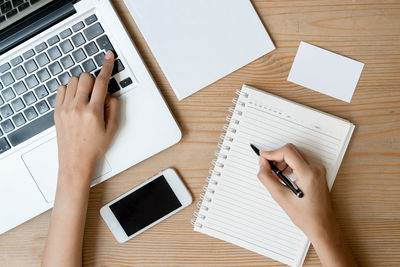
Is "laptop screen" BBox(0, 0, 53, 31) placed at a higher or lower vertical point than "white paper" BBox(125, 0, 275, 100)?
higher

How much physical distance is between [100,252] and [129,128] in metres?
0.26

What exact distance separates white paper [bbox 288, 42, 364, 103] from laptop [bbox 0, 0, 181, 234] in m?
0.28

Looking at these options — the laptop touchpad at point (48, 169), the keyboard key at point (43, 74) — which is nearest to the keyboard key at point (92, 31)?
the keyboard key at point (43, 74)

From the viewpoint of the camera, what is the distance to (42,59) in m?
0.74

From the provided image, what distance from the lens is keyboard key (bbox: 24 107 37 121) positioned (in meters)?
0.74

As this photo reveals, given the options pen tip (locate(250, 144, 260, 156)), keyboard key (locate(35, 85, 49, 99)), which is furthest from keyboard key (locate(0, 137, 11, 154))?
pen tip (locate(250, 144, 260, 156))

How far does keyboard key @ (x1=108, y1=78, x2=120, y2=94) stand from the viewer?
74cm

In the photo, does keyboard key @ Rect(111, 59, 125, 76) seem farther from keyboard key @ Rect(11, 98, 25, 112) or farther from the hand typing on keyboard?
keyboard key @ Rect(11, 98, 25, 112)

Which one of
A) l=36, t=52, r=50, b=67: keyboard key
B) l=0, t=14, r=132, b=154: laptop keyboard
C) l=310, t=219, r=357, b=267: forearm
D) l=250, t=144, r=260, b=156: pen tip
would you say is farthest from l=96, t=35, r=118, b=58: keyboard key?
l=310, t=219, r=357, b=267: forearm

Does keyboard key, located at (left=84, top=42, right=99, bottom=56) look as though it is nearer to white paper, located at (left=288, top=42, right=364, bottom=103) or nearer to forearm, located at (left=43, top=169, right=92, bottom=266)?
forearm, located at (left=43, top=169, right=92, bottom=266)

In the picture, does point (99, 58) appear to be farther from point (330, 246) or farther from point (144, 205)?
point (330, 246)

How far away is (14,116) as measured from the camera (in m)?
0.74

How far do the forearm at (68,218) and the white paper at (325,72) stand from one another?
0.46 meters

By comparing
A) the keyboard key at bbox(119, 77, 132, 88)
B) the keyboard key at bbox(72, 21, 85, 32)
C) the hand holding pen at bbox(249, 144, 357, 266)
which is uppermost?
the keyboard key at bbox(72, 21, 85, 32)
